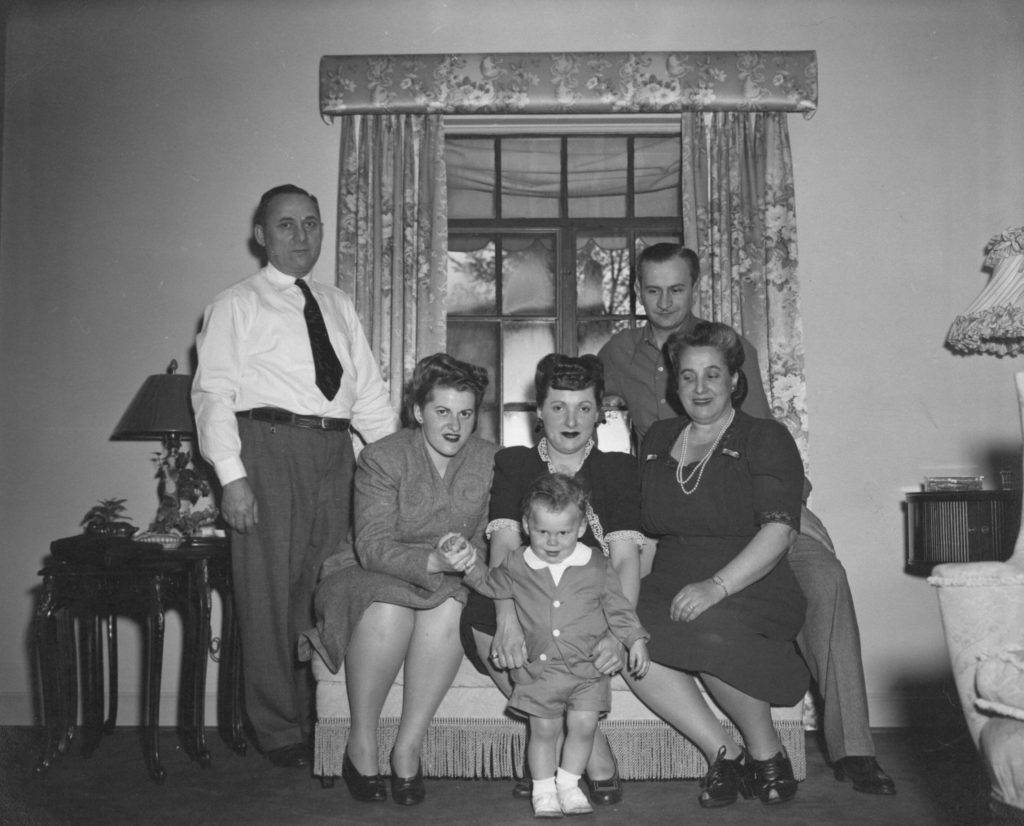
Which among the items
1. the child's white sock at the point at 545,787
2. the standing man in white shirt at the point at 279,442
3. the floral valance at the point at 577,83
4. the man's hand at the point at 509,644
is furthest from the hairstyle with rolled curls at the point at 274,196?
the child's white sock at the point at 545,787

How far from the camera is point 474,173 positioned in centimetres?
441

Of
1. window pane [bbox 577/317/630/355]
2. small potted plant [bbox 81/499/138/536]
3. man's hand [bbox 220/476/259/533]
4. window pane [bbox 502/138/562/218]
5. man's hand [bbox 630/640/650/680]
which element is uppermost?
window pane [bbox 502/138/562/218]

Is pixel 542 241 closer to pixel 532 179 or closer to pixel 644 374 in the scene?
pixel 532 179

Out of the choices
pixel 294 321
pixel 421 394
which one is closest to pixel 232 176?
pixel 294 321

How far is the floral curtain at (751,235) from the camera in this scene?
4.00 m

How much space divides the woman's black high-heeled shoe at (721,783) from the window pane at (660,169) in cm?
249

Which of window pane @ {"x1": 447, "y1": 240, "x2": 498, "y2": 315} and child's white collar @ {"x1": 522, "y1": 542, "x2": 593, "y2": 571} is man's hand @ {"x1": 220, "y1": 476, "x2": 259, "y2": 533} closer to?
child's white collar @ {"x1": 522, "y1": 542, "x2": 593, "y2": 571}

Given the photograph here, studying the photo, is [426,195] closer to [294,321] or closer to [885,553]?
[294,321]

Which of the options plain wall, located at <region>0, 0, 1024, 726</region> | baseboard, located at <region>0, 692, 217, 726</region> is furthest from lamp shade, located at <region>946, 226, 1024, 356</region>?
baseboard, located at <region>0, 692, 217, 726</region>

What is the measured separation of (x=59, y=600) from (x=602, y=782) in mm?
1884

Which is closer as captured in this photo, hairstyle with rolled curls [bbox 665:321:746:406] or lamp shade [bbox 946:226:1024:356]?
hairstyle with rolled curls [bbox 665:321:746:406]

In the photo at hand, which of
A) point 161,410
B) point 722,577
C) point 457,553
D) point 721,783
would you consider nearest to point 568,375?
point 457,553

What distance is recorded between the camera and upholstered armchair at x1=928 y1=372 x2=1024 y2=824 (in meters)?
2.10

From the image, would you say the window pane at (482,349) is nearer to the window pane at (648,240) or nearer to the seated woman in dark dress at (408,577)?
the window pane at (648,240)
